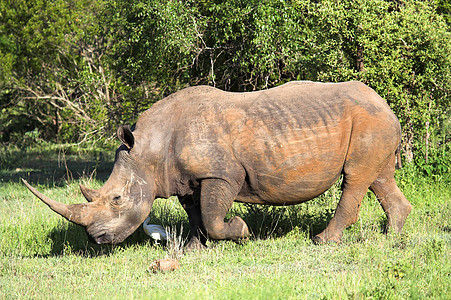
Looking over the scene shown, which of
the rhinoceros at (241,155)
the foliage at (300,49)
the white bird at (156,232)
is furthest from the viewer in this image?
the foliage at (300,49)

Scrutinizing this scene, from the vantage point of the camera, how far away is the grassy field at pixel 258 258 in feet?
17.4

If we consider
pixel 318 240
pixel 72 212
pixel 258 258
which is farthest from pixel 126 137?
pixel 318 240

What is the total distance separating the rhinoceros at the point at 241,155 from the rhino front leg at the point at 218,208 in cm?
1

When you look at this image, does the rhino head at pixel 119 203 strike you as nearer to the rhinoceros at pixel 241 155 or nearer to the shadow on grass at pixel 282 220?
the rhinoceros at pixel 241 155

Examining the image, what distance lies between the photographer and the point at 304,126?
22.3ft

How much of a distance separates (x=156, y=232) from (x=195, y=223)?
0.54 meters

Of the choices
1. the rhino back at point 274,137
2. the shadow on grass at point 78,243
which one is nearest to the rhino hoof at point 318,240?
the rhino back at point 274,137

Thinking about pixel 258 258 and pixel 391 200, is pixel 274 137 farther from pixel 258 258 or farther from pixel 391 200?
pixel 391 200

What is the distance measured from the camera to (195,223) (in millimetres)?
7355

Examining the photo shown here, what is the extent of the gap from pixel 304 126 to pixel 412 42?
12.5 feet

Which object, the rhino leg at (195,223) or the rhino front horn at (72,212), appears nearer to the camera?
the rhino front horn at (72,212)

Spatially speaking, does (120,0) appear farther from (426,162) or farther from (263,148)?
(426,162)

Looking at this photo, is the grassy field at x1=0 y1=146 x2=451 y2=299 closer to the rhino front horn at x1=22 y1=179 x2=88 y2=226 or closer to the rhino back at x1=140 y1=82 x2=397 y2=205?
the rhino front horn at x1=22 y1=179 x2=88 y2=226

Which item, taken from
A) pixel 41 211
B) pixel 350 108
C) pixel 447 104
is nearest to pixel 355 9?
pixel 447 104
